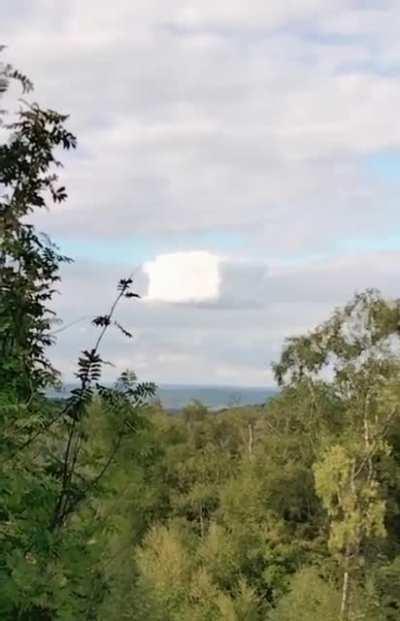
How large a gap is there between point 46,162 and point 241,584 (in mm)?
29303

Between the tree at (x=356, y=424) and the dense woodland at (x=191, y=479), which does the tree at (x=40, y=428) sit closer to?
Result: the dense woodland at (x=191, y=479)

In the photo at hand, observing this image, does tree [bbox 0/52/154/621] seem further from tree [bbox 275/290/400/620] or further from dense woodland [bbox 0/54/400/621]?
tree [bbox 275/290/400/620]

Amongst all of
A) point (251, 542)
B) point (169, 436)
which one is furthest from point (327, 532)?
point (169, 436)

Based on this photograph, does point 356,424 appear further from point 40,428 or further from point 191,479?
point 40,428

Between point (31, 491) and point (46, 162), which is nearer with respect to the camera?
point (31, 491)

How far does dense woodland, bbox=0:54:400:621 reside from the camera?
327cm

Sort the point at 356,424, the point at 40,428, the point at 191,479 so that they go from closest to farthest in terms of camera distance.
→ the point at 40,428, the point at 356,424, the point at 191,479

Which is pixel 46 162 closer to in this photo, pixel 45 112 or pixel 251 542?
pixel 45 112

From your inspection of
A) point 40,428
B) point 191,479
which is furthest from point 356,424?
point 40,428

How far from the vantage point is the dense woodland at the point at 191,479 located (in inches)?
129

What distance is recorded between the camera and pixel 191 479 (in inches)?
1494

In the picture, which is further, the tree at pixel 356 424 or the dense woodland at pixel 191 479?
the tree at pixel 356 424

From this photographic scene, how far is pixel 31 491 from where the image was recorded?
10.6ft

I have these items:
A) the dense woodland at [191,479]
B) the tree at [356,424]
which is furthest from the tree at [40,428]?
the tree at [356,424]
